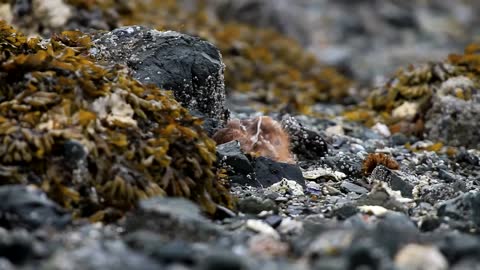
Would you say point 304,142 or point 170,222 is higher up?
point 304,142

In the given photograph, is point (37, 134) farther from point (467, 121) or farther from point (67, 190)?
point (467, 121)

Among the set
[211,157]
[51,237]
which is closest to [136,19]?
[211,157]

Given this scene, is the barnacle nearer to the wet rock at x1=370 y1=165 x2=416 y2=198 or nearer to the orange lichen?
the orange lichen

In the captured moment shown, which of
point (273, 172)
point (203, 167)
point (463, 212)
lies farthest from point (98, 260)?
point (273, 172)

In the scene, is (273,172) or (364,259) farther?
(273,172)

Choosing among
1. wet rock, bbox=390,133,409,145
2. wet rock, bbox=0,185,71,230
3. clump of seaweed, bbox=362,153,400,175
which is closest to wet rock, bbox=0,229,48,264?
wet rock, bbox=0,185,71,230

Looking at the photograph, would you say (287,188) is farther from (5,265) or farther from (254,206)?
(5,265)

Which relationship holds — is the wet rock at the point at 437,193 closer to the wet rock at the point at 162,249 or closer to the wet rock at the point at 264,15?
the wet rock at the point at 162,249

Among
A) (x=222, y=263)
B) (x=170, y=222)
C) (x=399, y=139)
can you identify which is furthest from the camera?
(x=399, y=139)
